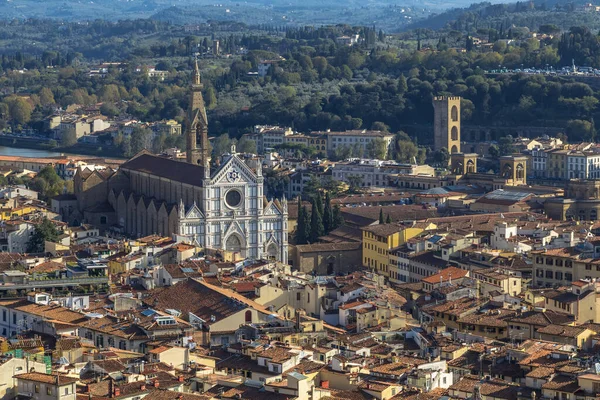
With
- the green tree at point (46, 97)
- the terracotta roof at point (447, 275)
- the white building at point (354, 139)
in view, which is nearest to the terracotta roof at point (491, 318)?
the terracotta roof at point (447, 275)

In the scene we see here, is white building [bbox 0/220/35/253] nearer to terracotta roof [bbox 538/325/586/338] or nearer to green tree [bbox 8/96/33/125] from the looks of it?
terracotta roof [bbox 538/325/586/338]

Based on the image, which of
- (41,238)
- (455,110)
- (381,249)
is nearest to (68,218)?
(41,238)

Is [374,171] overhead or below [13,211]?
below

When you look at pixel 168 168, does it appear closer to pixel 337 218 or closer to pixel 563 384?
pixel 337 218

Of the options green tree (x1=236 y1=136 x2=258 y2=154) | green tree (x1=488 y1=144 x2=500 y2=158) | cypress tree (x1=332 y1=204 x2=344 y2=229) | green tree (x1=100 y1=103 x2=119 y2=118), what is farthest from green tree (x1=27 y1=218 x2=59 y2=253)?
green tree (x1=100 y1=103 x2=119 y2=118)

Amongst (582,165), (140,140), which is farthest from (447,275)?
(140,140)

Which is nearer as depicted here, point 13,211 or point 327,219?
point 327,219

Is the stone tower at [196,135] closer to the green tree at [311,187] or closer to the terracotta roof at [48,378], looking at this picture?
the green tree at [311,187]
